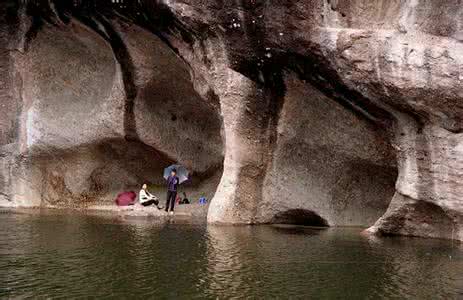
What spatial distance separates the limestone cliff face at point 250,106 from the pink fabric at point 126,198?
1.55 feet

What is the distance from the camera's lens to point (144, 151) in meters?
18.8

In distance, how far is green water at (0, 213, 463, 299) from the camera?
6961 millimetres

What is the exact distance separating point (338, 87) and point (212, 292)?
6823 mm

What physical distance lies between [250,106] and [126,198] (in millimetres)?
6365

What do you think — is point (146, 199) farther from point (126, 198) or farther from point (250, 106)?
point (250, 106)

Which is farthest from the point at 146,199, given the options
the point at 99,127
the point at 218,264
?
the point at 218,264

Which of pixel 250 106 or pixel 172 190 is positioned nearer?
pixel 250 106

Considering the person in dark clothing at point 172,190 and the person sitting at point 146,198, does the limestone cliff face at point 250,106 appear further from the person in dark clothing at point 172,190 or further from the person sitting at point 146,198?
the person in dark clothing at point 172,190

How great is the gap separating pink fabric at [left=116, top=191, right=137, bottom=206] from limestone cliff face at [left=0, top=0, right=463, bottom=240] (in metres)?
0.47

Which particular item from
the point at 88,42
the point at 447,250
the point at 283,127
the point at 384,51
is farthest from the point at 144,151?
the point at 447,250

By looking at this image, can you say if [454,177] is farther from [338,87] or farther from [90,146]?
[90,146]

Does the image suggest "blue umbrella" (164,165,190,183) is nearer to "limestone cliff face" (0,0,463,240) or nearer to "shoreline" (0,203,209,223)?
"limestone cliff face" (0,0,463,240)

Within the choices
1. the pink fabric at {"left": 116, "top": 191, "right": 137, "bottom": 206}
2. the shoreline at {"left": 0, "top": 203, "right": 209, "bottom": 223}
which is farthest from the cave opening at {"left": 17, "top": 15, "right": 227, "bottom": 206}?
the shoreline at {"left": 0, "top": 203, "right": 209, "bottom": 223}

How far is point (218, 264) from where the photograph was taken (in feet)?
27.8
